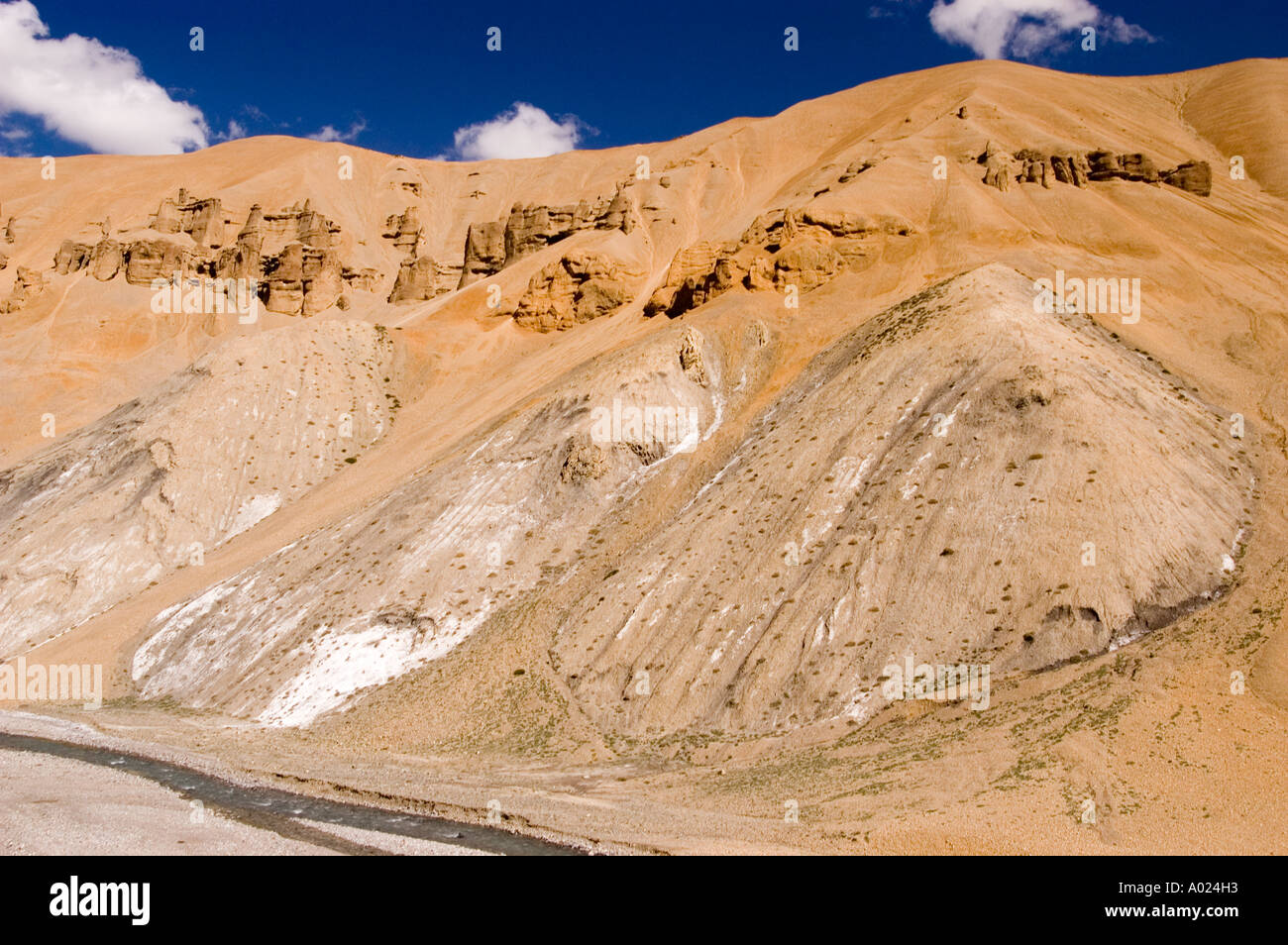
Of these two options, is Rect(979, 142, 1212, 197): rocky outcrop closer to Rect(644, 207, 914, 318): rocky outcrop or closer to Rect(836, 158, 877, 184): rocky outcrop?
Rect(836, 158, 877, 184): rocky outcrop

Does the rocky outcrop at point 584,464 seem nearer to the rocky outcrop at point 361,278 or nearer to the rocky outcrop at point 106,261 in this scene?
the rocky outcrop at point 361,278

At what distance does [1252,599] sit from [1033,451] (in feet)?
25.8

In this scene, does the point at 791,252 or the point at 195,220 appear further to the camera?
the point at 195,220

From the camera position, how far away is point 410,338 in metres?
68.5

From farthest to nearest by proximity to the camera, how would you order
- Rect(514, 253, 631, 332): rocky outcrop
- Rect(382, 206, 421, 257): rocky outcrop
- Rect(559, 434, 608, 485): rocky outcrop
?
1. Rect(382, 206, 421, 257): rocky outcrop
2. Rect(514, 253, 631, 332): rocky outcrop
3. Rect(559, 434, 608, 485): rocky outcrop

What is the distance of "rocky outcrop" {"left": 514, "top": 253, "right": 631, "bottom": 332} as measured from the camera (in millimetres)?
66875

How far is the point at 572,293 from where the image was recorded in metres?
68.3

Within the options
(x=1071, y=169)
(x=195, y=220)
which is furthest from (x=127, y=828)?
(x=195, y=220)

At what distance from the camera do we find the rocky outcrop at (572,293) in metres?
66.9

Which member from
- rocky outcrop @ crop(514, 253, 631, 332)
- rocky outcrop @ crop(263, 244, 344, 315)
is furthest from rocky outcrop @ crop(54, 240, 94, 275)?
rocky outcrop @ crop(514, 253, 631, 332)

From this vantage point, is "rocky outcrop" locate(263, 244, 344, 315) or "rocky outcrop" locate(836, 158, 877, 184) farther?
"rocky outcrop" locate(263, 244, 344, 315)

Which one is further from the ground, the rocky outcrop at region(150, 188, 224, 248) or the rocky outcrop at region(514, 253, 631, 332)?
the rocky outcrop at region(150, 188, 224, 248)

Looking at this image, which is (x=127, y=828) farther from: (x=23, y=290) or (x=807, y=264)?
(x=23, y=290)
